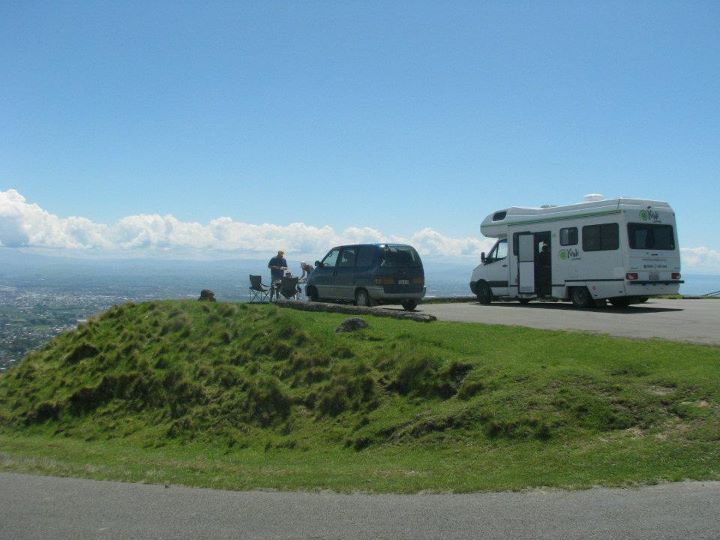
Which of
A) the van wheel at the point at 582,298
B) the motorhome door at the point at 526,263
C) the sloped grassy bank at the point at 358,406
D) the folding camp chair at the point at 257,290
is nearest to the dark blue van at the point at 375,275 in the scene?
the sloped grassy bank at the point at 358,406

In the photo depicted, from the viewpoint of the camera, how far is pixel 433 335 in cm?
1336

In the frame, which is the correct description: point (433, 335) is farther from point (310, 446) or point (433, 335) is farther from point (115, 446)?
point (115, 446)

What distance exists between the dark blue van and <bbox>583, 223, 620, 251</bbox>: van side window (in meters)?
4.89

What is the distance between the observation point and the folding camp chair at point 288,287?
24150mm

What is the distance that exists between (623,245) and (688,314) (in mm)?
2492

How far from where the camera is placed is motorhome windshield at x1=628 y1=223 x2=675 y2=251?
20.1m

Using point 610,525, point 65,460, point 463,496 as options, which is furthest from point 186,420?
point 610,525

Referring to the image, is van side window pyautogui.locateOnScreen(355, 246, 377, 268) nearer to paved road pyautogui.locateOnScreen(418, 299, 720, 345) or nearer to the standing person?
paved road pyautogui.locateOnScreen(418, 299, 720, 345)

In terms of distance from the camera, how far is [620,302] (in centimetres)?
2230

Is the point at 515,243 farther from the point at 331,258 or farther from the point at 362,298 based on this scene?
the point at 331,258

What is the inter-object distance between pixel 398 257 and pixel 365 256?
0.98 meters

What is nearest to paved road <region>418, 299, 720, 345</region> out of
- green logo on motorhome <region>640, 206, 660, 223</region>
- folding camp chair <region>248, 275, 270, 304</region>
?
green logo on motorhome <region>640, 206, 660, 223</region>

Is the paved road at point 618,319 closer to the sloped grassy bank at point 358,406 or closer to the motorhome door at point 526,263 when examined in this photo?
the motorhome door at point 526,263

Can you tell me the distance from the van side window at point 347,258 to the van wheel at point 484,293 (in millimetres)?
5823
